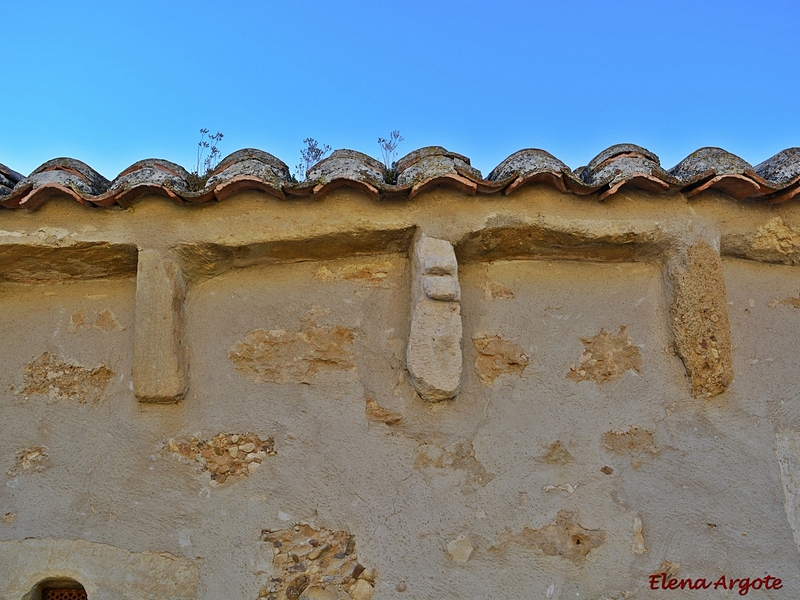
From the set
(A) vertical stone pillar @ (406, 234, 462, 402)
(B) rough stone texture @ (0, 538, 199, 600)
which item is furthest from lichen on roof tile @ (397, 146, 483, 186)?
(B) rough stone texture @ (0, 538, 199, 600)

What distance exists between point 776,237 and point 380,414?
1.68 m

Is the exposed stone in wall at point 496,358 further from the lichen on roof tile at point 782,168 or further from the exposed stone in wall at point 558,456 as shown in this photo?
the lichen on roof tile at point 782,168

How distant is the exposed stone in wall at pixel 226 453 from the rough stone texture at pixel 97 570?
1.01ft

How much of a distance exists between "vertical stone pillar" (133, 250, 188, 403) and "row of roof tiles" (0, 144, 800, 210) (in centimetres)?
28

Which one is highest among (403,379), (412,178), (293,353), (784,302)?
(412,178)

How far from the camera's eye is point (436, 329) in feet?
8.41

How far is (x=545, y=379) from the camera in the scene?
269 cm

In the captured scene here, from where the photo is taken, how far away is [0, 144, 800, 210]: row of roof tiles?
8.74 ft

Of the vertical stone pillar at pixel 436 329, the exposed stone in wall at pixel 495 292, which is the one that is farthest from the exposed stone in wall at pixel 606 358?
the vertical stone pillar at pixel 436 329

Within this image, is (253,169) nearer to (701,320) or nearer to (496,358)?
(496,358)

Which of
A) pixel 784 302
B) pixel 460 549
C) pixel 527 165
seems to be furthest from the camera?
pixel 784 302

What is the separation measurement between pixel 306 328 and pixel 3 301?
124 cm

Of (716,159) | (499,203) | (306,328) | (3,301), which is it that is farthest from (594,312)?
(3,301)
